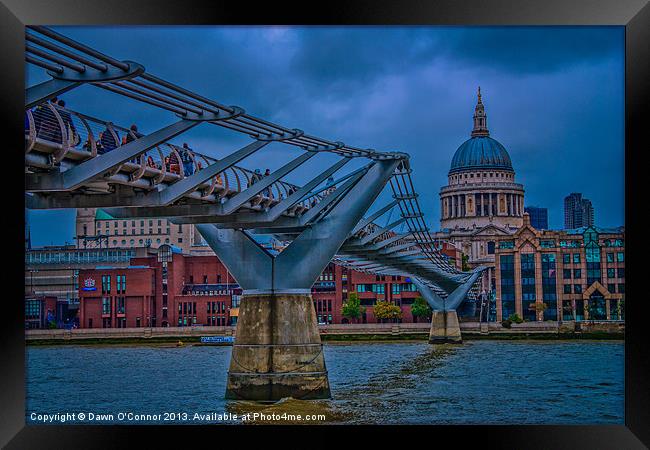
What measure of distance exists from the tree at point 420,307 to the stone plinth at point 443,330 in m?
1.02

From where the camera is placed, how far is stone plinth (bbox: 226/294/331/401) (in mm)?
25312

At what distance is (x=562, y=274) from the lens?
1083 inches

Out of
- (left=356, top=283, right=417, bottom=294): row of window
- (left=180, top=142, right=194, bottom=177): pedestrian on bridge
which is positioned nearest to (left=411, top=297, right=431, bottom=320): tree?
(left=356, top=283, right=417, bottom=294): row of window

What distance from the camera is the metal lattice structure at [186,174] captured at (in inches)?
605

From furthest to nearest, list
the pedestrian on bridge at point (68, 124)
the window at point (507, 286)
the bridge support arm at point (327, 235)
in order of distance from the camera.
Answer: the window at point (507, 286) → the bridge support arm at point (327, 235) → the pedestrian on bridge at point (68, 124)

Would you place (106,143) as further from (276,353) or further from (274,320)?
(276,353)

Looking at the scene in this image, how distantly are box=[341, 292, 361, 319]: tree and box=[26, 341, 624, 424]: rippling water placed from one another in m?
1.74

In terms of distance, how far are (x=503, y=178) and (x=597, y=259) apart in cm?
762

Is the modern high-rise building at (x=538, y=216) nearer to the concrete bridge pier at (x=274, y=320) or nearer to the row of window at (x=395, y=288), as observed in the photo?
the concrete bridge pier at (x=274, y=320)

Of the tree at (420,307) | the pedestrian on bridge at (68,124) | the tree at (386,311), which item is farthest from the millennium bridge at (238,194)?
the tree at (420,307)
